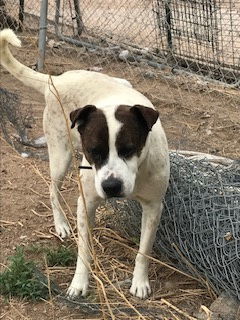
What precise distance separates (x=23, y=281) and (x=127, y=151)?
1053mm

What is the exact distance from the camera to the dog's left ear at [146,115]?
315 centimetres

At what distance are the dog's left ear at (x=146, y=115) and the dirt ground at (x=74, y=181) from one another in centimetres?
55

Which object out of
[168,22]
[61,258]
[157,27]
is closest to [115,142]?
[61,258]

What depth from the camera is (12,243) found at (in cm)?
428

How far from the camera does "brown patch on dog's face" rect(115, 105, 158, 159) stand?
3104mm

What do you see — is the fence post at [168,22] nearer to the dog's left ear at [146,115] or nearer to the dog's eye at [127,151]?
the dog's left ear at [146,115]

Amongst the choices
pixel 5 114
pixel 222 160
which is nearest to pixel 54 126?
pixel 222 160

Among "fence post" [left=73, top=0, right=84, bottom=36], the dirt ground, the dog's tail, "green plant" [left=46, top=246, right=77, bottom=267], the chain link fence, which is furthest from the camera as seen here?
"fence post" [left=73, top=0, right=84, bottom=36]

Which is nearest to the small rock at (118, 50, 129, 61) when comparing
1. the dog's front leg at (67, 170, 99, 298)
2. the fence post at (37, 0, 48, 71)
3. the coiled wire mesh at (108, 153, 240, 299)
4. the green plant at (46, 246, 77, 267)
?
the fence post at (37, 0, 48, 71)

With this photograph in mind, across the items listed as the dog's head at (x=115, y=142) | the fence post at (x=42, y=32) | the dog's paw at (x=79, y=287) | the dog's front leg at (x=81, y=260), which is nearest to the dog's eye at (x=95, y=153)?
the dog's head at (x=115, y=142)

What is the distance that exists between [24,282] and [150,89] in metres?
3.91

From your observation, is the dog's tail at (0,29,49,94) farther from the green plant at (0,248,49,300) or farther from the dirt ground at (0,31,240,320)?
the green plant at (0,248,49,300)

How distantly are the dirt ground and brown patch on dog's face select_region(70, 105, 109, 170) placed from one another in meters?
0.29

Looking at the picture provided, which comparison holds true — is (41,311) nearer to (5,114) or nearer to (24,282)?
(24,282)
